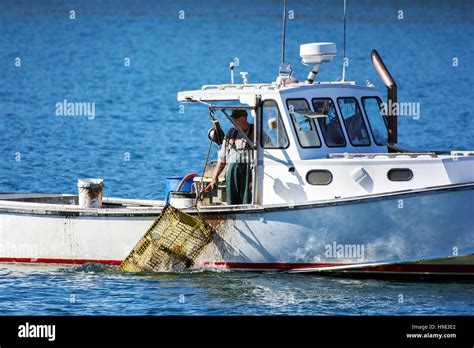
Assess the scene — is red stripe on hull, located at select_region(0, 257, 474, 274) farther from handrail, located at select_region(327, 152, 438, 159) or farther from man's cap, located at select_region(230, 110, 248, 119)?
man's cap, located at select_region(230, 110, 248, 119)

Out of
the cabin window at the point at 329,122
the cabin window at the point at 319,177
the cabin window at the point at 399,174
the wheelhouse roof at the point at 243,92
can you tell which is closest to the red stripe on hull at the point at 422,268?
the cabin window at the point at 399,174

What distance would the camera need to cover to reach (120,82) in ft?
237

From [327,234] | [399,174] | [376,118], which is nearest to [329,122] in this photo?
[376,118]

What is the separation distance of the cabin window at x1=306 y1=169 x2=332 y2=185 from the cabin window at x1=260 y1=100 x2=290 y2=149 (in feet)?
2.57

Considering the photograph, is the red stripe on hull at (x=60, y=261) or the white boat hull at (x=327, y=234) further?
the red stripe on hull at (x=60, y=261)

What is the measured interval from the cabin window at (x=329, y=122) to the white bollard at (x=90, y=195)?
4248mm

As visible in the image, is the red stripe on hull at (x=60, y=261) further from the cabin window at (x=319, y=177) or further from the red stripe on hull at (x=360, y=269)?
the cabin window at (x=319, y=177)

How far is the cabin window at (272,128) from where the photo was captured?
83.0 feet

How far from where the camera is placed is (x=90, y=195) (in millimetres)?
26125

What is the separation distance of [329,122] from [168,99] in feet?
125

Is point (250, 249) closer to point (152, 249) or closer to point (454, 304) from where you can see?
point (152, 249)

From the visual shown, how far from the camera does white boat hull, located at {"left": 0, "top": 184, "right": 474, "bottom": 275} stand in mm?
24141
